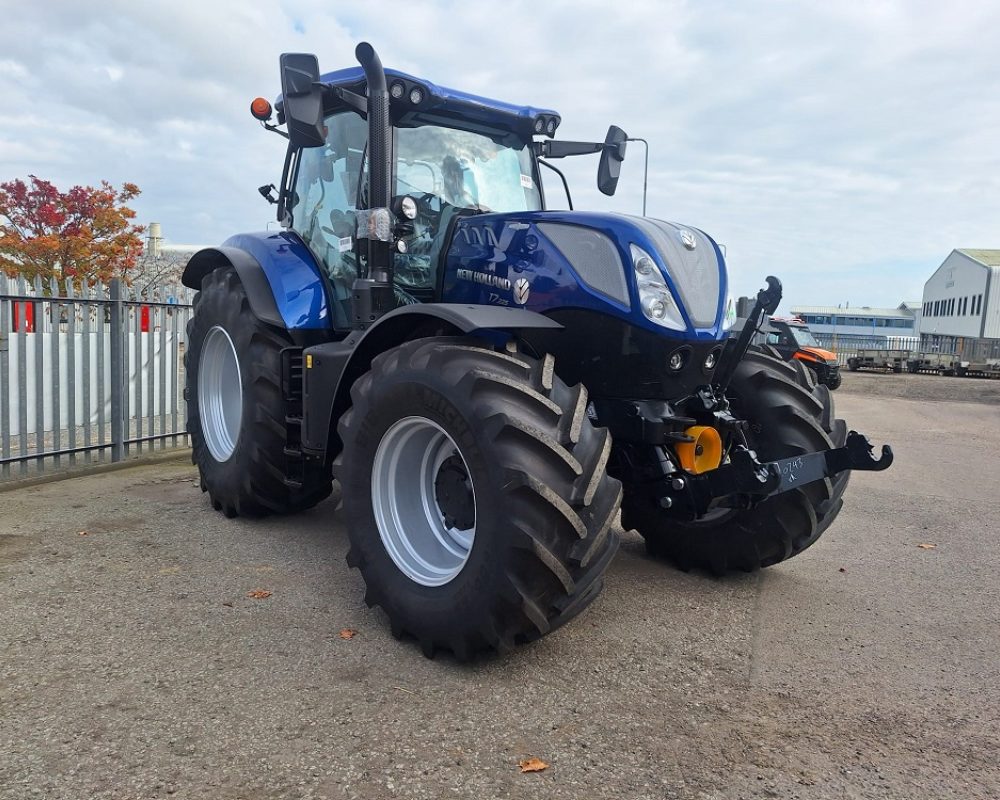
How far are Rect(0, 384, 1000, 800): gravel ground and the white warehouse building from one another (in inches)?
1317

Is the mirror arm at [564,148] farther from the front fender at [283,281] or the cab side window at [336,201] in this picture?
the front fender at [283,281]

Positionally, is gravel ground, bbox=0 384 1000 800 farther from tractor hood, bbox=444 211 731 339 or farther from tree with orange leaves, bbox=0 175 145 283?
tree with orange leaves, bbox=0 175 145 283

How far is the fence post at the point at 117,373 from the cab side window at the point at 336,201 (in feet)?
9.18

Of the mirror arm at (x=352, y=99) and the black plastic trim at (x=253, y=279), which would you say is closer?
the mirror arm at (x=352, y=99)

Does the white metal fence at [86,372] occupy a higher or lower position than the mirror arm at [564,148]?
lower

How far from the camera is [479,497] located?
2.91m

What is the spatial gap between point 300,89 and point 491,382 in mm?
1871

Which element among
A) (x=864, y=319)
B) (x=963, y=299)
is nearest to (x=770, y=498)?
(x=963, y=299)

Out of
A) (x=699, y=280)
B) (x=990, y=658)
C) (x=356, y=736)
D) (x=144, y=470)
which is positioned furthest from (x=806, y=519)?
(x=144, y=470)

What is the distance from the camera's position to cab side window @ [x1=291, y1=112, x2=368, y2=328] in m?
4.64

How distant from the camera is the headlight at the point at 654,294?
3.34 m

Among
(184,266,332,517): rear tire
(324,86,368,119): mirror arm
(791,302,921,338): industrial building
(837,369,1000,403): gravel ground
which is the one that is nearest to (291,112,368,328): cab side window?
(324,86,368,119): mirror arm

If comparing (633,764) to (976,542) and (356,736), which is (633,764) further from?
(976,542)

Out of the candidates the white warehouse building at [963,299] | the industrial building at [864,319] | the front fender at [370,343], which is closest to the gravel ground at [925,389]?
the white warehouse building at [963,299]
